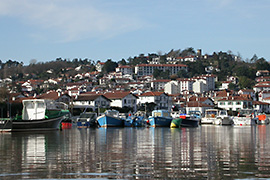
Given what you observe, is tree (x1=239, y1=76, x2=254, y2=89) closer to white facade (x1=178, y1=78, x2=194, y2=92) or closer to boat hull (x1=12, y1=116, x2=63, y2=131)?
white facade (x1=178, y1=78, x2=194, y2=92)

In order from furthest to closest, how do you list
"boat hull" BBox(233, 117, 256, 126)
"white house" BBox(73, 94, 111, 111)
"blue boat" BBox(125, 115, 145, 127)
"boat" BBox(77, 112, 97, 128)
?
"white house" BBox(73, 94, 111, 111) < "boat hull" BBox(233, 117, 256, 126) < "blue boat" BBox(125, 115, 145, 127) < "boat" BBox(77, 112, 97, 128)

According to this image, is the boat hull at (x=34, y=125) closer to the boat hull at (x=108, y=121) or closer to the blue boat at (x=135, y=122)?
the boat hull at (x=108, y=121)

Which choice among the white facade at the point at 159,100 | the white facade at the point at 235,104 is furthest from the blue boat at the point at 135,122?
the white facade at the point at 235,104

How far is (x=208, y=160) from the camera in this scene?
1823cm

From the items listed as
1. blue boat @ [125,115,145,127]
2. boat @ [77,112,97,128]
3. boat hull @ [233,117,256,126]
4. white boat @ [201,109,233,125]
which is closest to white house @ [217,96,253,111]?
white boat @ [201,109,233,125]

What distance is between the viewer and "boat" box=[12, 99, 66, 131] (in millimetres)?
43844

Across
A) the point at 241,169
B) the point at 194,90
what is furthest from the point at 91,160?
the point at 194,90

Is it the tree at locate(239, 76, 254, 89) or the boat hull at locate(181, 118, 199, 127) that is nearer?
the boat hull at locate(181, 118, 199, 127)

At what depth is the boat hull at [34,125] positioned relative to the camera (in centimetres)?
4359

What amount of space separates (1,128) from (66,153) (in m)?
24.2

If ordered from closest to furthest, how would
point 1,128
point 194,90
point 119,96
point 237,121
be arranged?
1. point 1,128
2. point 237,121
3. point 119,96
4. point 194,90

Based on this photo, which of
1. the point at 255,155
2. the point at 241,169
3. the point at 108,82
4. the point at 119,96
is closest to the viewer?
the point at 241,169

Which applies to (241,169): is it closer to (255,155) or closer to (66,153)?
(255,155)

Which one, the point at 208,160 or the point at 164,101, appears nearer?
the point at 208,160
